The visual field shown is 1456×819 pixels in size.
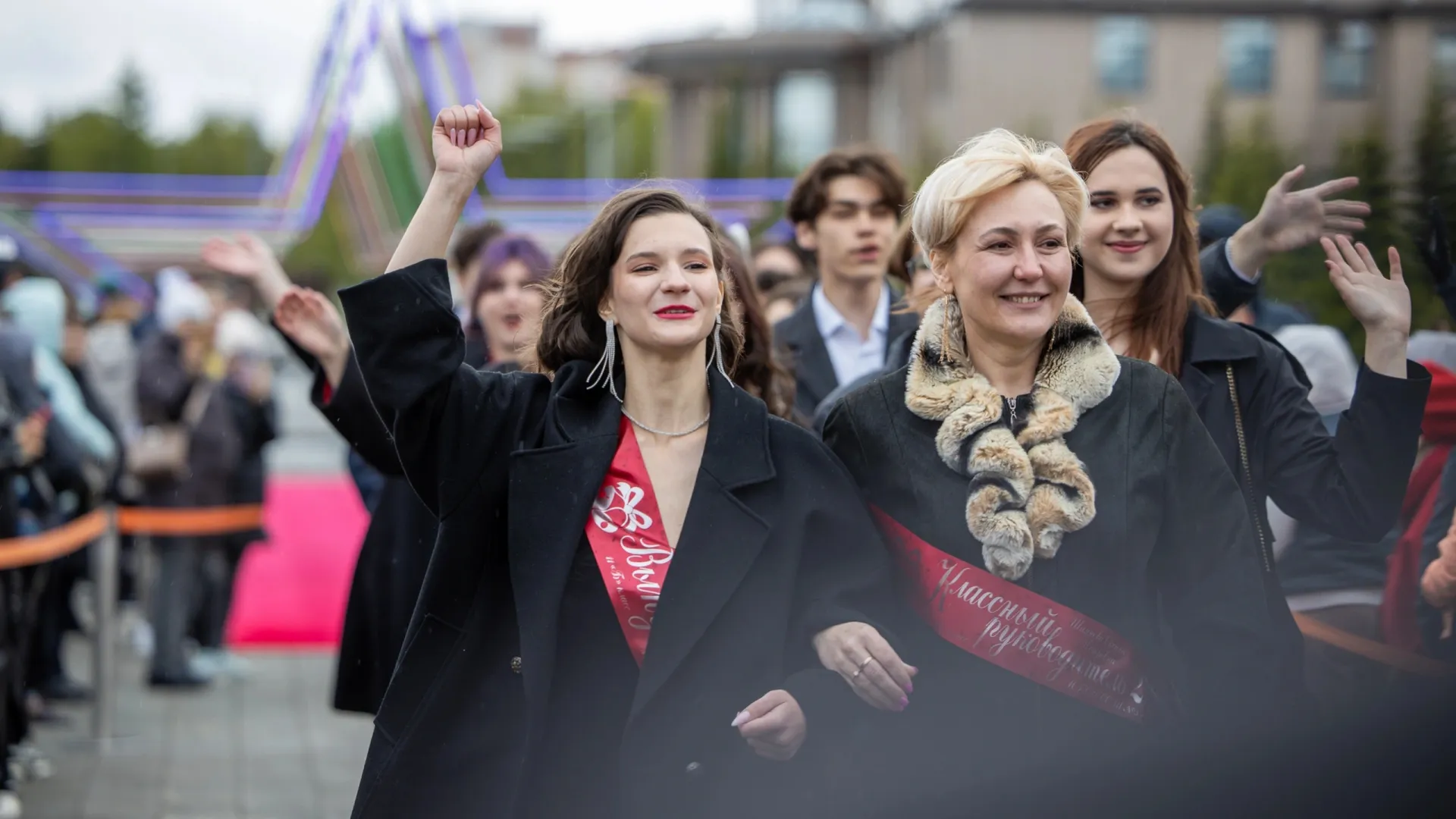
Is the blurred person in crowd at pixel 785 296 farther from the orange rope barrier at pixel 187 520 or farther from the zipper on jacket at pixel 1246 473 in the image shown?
the orange rope barrier at pixel 187 520

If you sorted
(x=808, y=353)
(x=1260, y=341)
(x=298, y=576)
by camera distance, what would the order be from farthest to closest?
(x=298, y=576)
(x=808, y=353)
(x=1260, y=341)

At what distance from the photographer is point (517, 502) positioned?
2.81 meters

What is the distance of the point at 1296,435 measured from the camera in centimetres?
314

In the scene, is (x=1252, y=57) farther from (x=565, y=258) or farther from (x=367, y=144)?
(x=367, y=144)

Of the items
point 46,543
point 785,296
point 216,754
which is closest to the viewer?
point 46,543

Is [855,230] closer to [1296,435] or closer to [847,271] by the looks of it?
[847,271]

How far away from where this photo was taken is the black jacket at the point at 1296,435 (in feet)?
9.70

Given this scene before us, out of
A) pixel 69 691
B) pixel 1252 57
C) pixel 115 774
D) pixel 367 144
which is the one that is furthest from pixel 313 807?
pixel 367 144

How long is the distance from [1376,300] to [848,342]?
2.44 metres

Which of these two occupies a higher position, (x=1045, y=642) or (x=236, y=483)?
(x=1045, y=642)

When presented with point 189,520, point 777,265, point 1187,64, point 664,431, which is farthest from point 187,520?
point 664,431

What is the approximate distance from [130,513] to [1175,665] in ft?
24.9

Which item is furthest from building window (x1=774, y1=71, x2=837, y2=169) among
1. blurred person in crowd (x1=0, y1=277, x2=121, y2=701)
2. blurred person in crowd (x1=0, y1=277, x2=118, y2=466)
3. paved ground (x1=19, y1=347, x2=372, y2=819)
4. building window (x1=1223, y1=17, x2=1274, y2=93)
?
building window (x1=1223, y1=17, x2=1274, y2=93)

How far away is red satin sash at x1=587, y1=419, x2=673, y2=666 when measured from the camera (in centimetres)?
279
